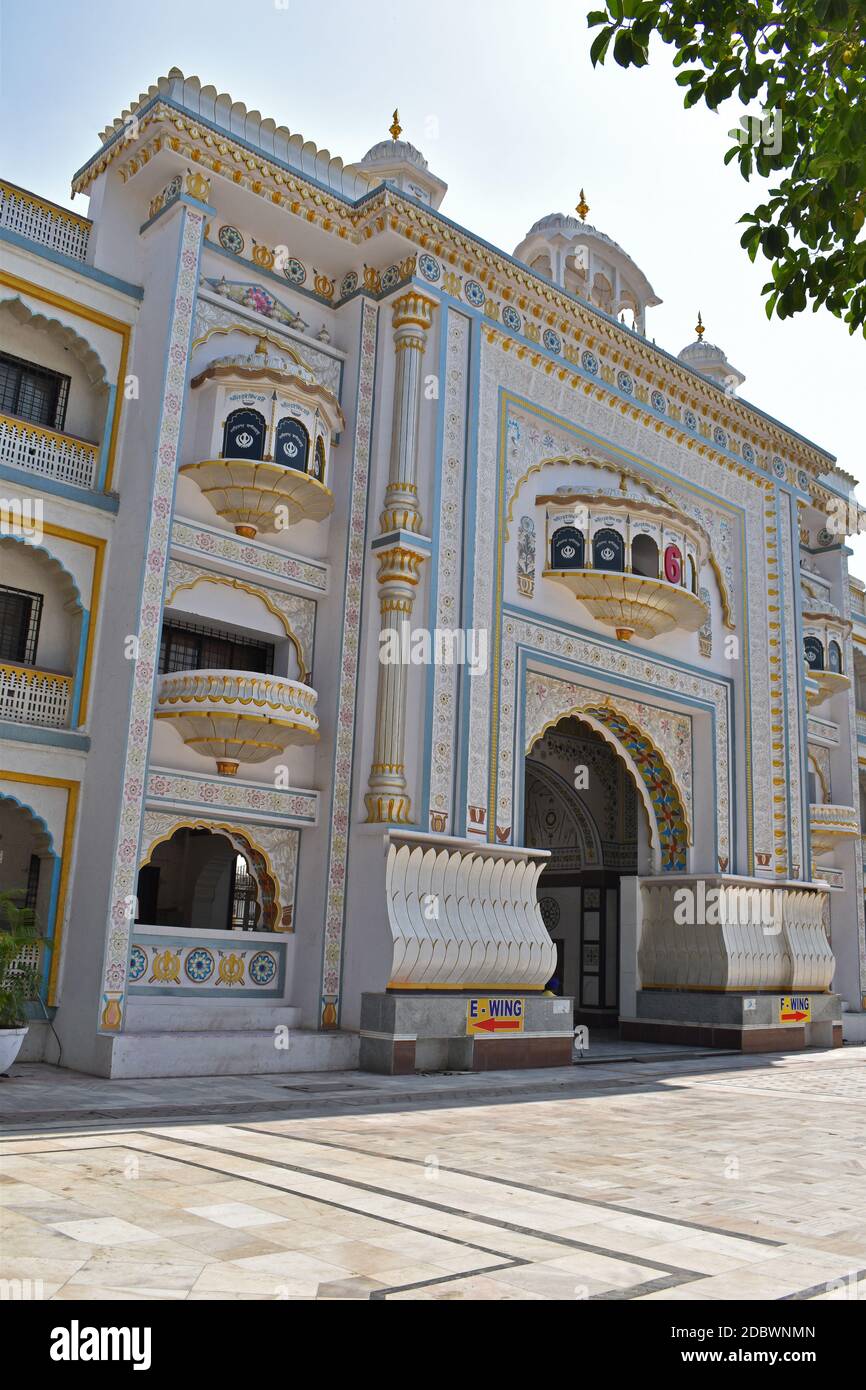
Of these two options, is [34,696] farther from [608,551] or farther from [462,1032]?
[608,551]

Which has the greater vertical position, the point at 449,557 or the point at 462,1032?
the point at 449,557

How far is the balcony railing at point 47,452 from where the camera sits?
34.9ft

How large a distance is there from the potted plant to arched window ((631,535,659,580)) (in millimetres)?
8685

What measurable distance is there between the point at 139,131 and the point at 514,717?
7.36m

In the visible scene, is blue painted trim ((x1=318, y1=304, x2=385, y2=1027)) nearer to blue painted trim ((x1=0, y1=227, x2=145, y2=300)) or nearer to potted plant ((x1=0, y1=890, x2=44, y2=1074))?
blue painted trim ((x1=0, y1=227, x2=145, y2=300))

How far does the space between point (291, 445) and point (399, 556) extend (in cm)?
160

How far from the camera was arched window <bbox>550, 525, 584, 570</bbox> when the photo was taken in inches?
551

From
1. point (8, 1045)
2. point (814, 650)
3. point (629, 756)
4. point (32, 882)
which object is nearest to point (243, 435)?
point (32, 882)

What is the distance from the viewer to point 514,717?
43.0 feet

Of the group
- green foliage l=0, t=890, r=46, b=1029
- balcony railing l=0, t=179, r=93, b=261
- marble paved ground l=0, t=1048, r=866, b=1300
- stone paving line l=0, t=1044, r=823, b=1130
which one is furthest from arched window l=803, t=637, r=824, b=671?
green foliage l=0, t=890, r=46, b=1029

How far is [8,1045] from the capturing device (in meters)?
8.55

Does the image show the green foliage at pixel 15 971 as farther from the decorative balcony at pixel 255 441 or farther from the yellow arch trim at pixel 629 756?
the yellow arch trim at pixel 629 756

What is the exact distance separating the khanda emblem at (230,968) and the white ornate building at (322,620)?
3cm
